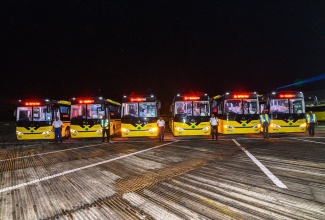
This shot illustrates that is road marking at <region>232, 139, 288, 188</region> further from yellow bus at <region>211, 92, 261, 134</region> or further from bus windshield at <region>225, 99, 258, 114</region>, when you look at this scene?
bus windshield at <region>225, 99, 258, 114</region>

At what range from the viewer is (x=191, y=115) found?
47.4 ft

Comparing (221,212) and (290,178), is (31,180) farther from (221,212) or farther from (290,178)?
(290,178)

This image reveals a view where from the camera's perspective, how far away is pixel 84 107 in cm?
1497

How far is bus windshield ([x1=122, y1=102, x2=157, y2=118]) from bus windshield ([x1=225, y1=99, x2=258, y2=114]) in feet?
15.6

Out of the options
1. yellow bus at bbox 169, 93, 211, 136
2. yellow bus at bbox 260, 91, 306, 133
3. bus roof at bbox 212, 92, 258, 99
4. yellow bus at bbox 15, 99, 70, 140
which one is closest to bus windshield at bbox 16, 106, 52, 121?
yellow bus at bbox 15, 99, 70, 140

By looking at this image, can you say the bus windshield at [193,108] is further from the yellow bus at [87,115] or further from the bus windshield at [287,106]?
the yellow bus at [87,115]

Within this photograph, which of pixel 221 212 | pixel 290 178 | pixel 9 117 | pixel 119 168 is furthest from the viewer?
pixel 9 117

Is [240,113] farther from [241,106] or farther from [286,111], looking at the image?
[286,111]

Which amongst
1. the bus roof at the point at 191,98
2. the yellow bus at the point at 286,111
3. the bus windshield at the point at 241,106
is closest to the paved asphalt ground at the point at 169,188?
the bus windshield at the point at 241,106

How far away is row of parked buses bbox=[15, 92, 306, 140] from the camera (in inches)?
562

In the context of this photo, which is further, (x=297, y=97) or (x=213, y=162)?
(x=297, y=97)

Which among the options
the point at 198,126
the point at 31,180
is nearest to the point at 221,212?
the point at 31,180

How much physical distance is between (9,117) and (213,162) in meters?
30.9

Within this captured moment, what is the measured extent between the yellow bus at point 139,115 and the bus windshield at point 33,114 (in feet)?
16.9
